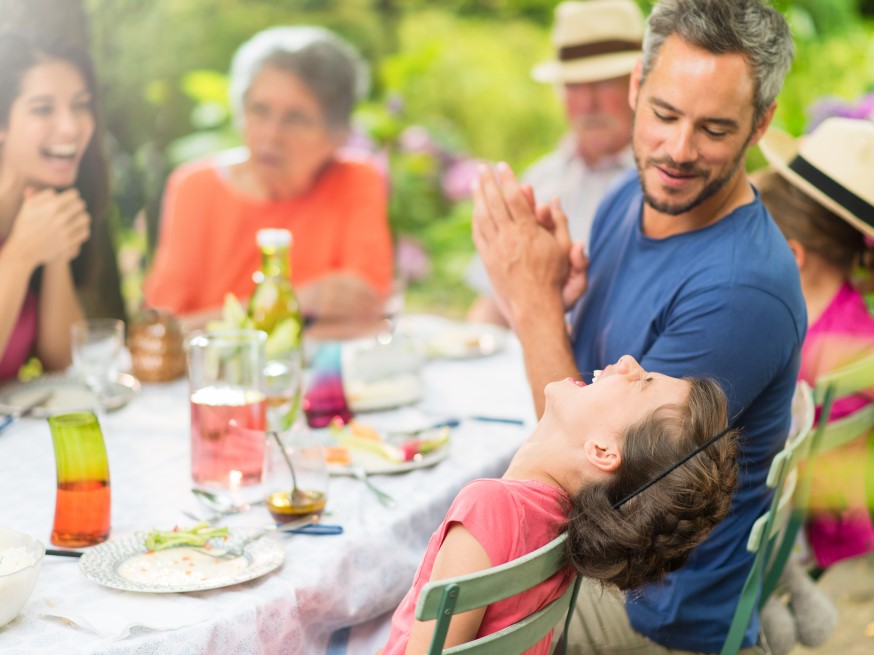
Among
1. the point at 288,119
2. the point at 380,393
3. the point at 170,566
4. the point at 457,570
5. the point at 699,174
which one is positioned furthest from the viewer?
the point at 288,119

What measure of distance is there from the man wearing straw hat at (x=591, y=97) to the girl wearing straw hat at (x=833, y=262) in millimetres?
953

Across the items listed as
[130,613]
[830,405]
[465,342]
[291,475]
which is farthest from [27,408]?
[830,405]

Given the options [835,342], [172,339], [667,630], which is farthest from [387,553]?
[835,342]

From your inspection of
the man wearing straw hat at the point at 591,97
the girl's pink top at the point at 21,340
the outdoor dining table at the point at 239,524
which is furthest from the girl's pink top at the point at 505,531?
the man wearing straw hat at the point at 591,97

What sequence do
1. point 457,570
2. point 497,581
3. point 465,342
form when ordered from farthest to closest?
point 465,342
point 457,570
point 497,581

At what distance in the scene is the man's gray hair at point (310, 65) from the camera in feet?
11.1

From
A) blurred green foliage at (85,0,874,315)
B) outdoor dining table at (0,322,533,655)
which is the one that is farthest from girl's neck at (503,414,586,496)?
blurred green foliage at (85,0,874,315)

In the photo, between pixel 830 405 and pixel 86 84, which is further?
pixel 86 84

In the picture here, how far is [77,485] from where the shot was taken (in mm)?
1560

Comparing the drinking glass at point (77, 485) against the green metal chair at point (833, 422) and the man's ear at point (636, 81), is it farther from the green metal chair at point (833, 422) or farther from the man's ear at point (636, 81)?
the green metal chair at point (833, 422)

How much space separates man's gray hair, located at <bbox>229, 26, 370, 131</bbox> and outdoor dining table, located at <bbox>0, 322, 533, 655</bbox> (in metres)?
1.31

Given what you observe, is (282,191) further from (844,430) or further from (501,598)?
(501,598)

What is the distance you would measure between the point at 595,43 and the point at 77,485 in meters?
2.67

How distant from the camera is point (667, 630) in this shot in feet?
6.26
